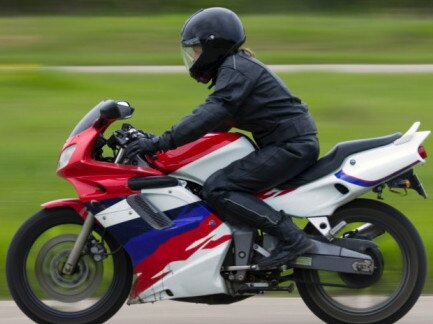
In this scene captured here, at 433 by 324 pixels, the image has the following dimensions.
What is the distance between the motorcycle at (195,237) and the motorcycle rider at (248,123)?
7 cm

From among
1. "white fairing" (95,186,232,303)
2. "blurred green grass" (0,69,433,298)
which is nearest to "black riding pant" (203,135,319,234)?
"white fairing" (95,186,232,303)

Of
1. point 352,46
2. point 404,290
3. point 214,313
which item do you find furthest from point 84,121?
point 352,46

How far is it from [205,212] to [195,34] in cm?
86

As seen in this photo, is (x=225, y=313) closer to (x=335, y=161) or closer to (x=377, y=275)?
(x=377, y=275)

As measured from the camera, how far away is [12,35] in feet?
67.7

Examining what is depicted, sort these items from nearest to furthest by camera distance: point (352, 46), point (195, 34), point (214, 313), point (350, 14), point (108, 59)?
point (195, 34) < point (214, 313) < point (108, 59) < point (352, 46) < point (350, 14)

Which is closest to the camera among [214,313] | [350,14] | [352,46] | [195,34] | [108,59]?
[195,34]

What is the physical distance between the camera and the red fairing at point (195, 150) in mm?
5965

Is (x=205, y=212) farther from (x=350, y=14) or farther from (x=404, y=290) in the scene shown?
(x=350, y=14)

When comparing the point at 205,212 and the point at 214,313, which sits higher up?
the point at 205,212

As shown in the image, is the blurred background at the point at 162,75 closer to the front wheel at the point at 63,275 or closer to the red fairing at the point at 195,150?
the front wheel at the point at 63,275

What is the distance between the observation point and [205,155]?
5.96 meters

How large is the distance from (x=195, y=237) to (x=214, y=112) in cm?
63

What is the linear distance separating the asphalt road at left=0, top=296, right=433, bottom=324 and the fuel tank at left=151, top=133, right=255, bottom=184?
30.0 inches
